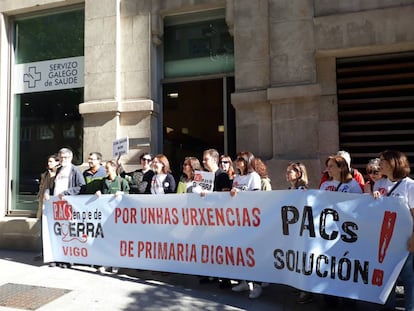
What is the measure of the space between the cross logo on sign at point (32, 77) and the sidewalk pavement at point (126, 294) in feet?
15.4

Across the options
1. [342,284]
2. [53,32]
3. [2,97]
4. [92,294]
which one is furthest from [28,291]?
[53,32]

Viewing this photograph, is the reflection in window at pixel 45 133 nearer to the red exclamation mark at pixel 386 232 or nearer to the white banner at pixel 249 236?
the white banner at pixel 249 236

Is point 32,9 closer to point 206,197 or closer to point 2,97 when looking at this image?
point 2,97

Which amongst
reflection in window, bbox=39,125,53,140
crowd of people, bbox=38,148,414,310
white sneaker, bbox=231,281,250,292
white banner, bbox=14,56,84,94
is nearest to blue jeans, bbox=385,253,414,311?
crowd of people, bbox=38,148,414,310

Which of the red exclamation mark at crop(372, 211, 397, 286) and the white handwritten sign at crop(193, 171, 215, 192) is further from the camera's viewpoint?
the white handwritten sign at crop(193, 171, 215, 192)

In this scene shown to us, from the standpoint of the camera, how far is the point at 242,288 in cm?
496

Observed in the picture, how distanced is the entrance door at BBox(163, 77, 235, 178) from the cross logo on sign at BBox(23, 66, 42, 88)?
3.05 meters

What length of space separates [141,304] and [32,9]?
7476 millimetres

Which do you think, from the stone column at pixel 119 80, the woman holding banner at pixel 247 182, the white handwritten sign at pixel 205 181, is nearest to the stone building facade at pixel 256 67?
the stone column at pixel 119 80

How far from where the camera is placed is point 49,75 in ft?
29.5

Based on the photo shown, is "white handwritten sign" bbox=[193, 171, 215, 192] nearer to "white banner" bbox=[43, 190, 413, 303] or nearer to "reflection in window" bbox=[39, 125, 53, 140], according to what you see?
"white banner" bbox=[43, 190, 413, 303]

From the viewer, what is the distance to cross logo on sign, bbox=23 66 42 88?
29.8 feet

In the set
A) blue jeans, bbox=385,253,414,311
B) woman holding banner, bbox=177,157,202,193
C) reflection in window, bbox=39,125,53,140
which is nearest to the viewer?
blue jeans, bbox=385,253,414,311

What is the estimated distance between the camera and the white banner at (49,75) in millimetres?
8727
